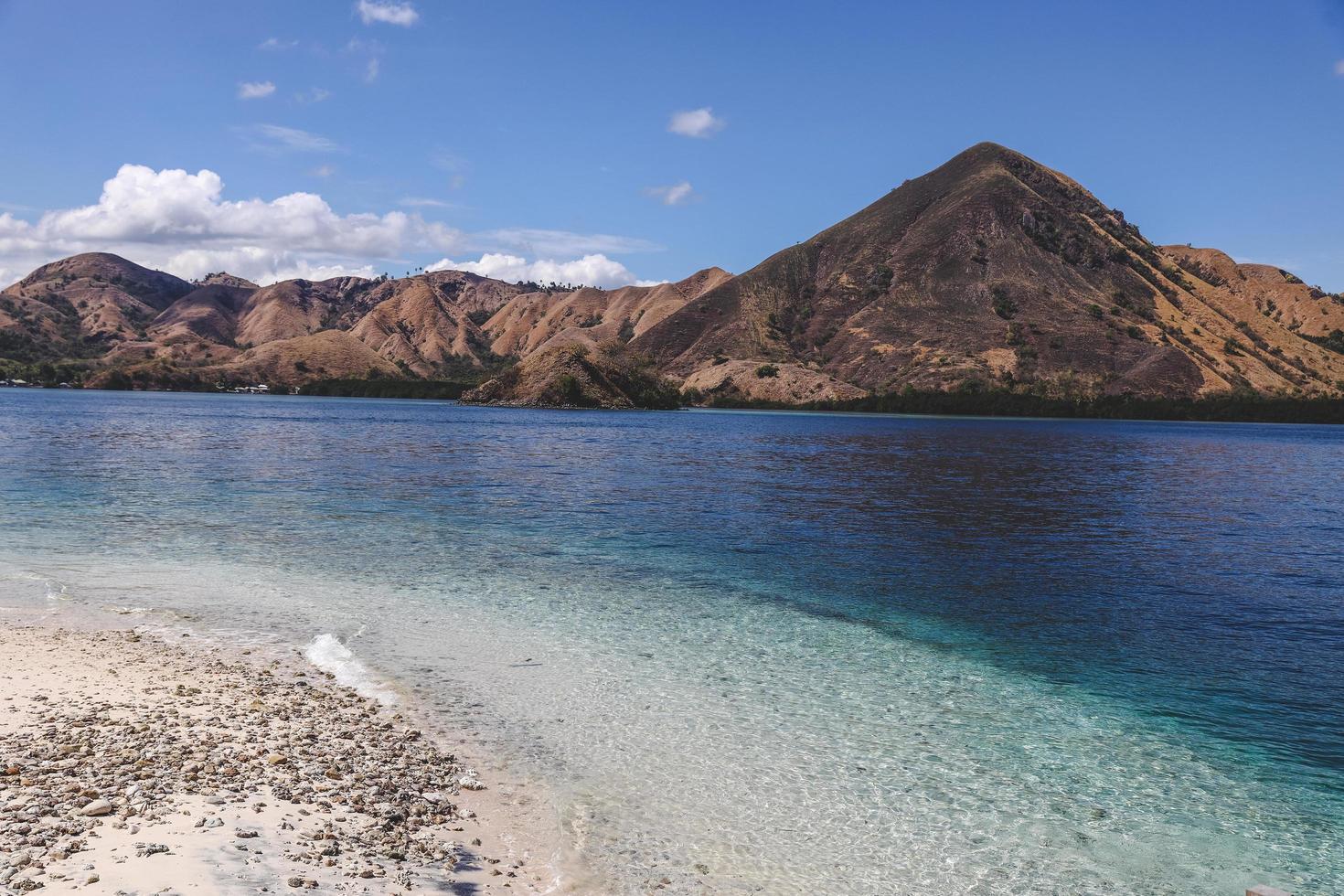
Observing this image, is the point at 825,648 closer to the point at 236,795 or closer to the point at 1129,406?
the point at 236,795

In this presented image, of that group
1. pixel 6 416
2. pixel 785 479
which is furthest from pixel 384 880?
pixel 6 416

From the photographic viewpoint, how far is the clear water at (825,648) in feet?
31.2

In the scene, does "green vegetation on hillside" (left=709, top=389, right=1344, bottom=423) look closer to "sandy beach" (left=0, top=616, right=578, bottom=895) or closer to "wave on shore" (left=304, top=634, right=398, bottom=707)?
"wave on shore" (left=304, top=634, right=398, bottom=707)

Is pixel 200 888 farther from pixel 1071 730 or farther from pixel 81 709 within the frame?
pixel 1071 730

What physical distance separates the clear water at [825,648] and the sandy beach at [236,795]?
1076mm

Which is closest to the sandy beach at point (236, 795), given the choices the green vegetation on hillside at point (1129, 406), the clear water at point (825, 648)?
the clear water at point (825, 648)

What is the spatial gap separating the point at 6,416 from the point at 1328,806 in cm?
12494

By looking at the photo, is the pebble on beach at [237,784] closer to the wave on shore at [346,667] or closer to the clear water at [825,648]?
the wave on shore at [346,667]

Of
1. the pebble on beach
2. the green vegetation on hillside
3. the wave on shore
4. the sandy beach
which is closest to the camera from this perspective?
the sandy beach

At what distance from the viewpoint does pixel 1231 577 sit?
24328 millimetres

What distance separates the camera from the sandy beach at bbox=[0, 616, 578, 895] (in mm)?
7160

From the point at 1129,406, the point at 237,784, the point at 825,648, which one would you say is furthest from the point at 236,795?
the point at 1129,406

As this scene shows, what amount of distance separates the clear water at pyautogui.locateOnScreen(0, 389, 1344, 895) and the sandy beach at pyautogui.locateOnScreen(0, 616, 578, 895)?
1.08 m

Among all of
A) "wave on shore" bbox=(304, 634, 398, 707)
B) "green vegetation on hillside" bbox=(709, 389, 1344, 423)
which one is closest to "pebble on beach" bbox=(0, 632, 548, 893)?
"wave on shore" bbox=(304, 634, 398, 707)
